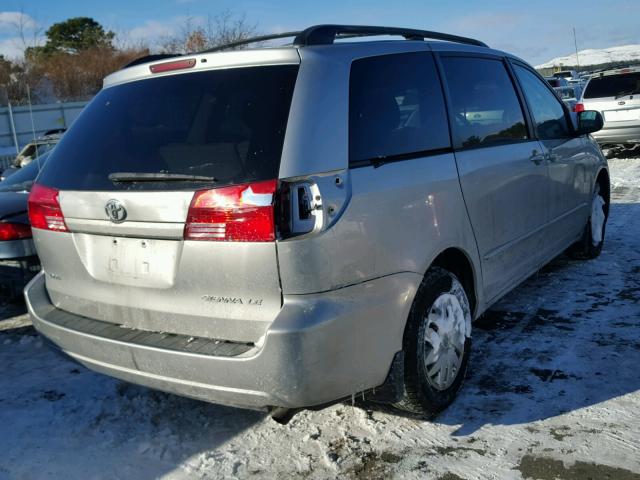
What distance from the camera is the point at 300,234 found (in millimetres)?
2420

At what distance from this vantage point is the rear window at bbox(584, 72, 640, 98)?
1312 cm

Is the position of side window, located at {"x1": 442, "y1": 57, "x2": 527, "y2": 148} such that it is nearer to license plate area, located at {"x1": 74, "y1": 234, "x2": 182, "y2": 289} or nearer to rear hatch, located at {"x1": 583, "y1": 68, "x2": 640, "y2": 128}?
license plate area, located at {"x1": 74, "y1": 234, "x2": 182, "y2": 289}

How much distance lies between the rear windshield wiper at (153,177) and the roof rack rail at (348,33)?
763mm

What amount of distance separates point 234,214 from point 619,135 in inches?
489

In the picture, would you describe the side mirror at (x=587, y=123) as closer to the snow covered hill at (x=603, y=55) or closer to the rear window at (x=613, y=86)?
the rear window at (x=613, y=86)

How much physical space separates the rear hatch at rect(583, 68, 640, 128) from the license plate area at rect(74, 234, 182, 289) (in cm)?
1184

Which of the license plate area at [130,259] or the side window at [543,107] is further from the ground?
the side window at [543,107]

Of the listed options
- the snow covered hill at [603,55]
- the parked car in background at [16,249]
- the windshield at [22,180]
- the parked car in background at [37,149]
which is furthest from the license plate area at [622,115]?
the snow covered hill at [603,55]

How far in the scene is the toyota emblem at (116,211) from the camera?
268cm

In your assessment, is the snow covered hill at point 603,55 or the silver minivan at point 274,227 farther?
the snow covered hill at point 603,55

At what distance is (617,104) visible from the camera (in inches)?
508

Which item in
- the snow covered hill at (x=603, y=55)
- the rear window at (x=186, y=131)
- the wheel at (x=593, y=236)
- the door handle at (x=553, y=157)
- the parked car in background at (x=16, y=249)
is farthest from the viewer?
the snow covered hill at (x=603, y=55)

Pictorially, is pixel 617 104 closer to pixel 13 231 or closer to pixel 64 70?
pixel 13 231

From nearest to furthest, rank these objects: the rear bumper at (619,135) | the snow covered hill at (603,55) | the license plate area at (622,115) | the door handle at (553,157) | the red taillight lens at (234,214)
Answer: the red taillight lens at (234,214) < the door handle at (553,157) < the license plate area at (622,115) < the rear bumper at (619,135) < the snow covered hill at (603,55)
